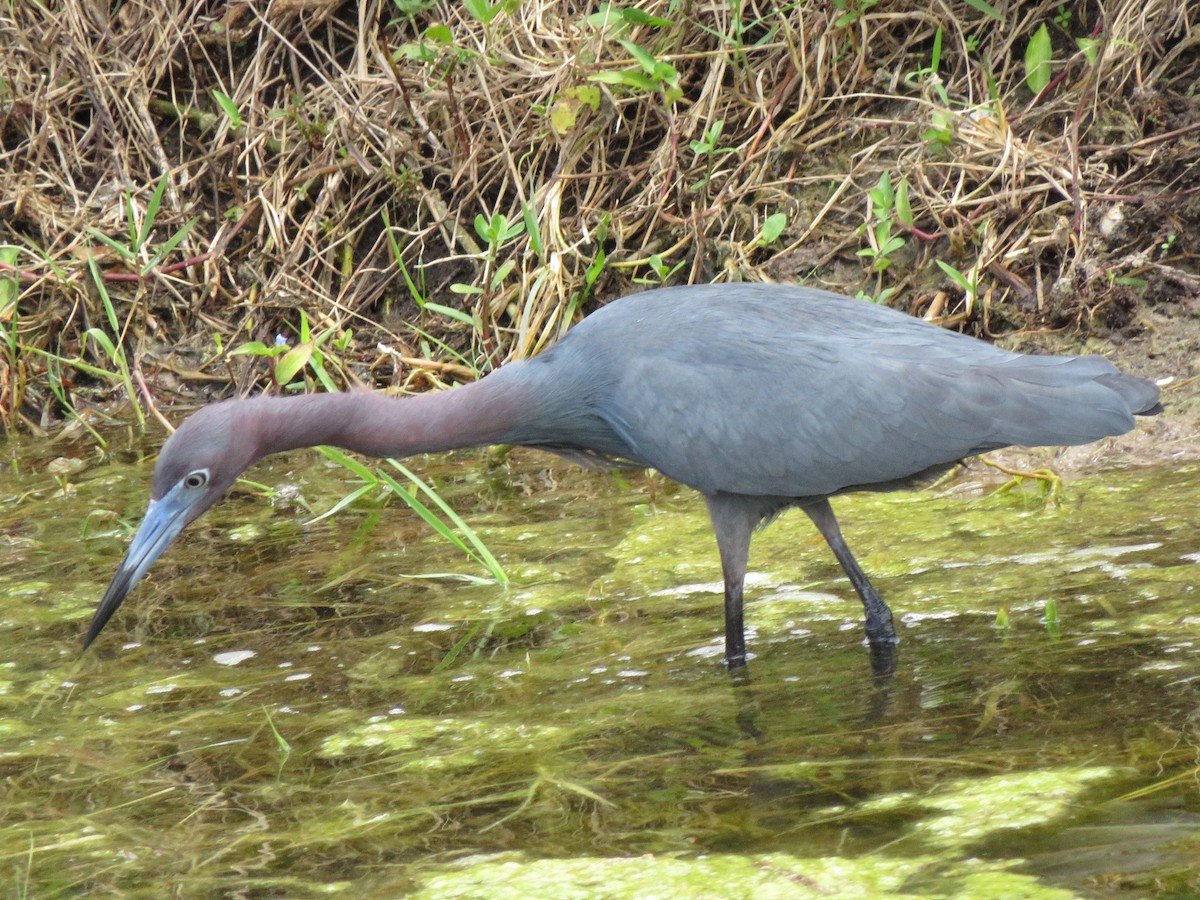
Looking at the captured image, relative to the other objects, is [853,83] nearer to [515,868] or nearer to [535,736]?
[535,736]

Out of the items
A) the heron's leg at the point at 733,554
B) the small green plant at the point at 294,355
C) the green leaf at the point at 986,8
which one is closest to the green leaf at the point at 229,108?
the small green plant at the point at 294,355

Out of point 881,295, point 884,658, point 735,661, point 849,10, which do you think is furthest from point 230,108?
point 884,658

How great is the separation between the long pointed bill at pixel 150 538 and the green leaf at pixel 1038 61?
378 cm

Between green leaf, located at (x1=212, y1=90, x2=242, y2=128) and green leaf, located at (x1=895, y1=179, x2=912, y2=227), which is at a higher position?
green leaf, located at (x1=212, y1=90, x2=242, y2=128)

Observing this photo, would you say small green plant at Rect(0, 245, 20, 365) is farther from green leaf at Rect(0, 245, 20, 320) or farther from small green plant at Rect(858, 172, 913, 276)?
small green plant at Rect(858, 172, 913, 276)

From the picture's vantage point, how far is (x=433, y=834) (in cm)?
286

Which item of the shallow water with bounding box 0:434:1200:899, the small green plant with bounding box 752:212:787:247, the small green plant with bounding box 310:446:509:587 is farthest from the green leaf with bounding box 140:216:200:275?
the small green plant with bounding box 752:212:787:247

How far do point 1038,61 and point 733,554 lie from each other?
290cm

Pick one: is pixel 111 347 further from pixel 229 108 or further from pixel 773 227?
pixel 773 227

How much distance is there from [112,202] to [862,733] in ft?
18.1

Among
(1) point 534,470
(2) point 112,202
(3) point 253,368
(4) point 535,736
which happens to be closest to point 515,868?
(4) point 535,736

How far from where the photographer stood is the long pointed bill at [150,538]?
144 inches

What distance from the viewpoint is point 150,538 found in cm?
367

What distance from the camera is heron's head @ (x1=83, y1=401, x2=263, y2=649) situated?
3635mm
